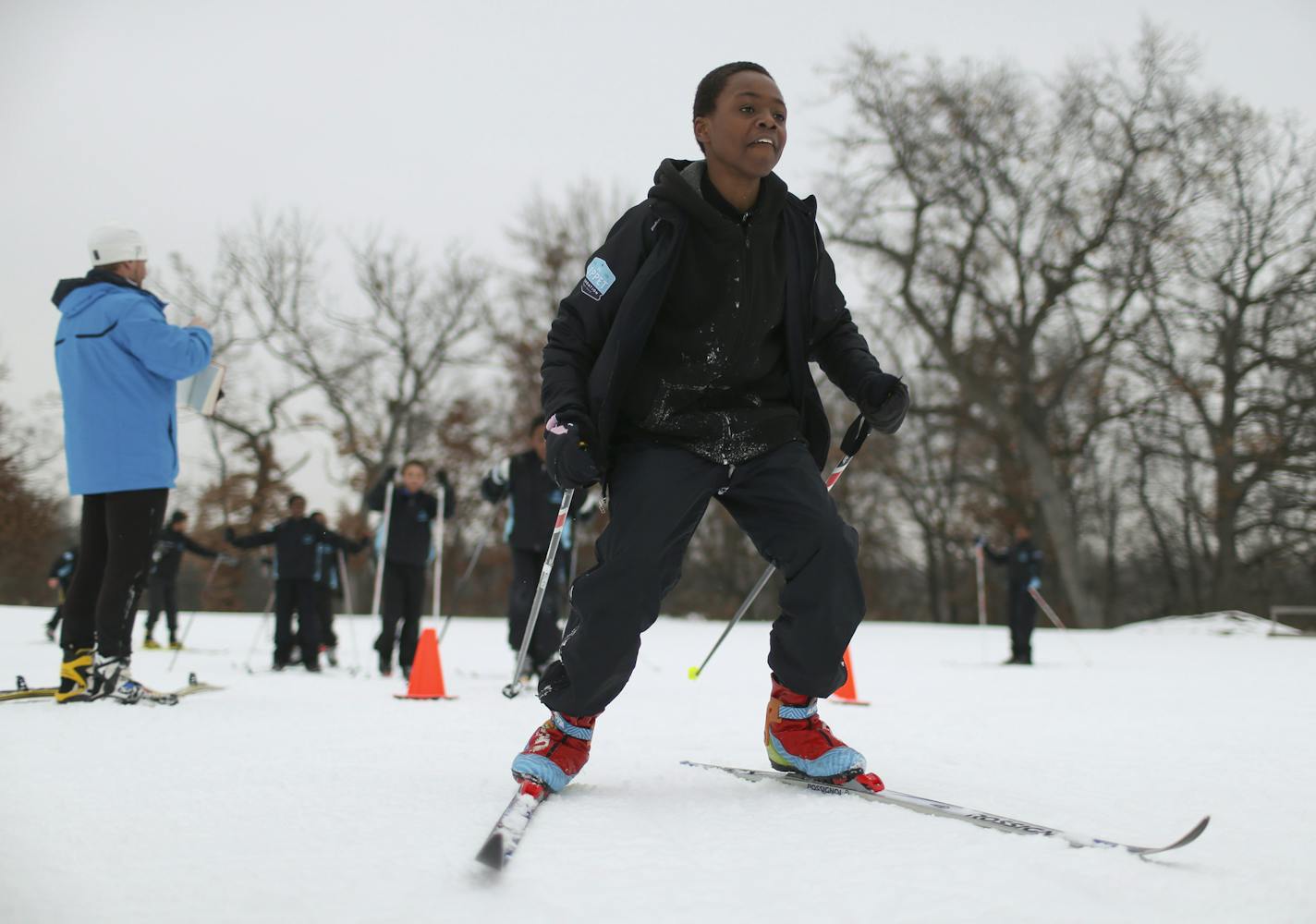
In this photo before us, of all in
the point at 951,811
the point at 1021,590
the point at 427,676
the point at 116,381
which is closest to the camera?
the point at 951,811

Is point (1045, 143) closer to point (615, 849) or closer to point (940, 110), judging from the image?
point (940, 110)

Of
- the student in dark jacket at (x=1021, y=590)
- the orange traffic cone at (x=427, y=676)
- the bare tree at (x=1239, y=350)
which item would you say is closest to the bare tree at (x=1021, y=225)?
the bare tree at (x=1239, y=350)

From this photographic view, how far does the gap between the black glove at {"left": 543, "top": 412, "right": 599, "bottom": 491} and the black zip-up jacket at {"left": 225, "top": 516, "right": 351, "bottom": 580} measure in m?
6.61

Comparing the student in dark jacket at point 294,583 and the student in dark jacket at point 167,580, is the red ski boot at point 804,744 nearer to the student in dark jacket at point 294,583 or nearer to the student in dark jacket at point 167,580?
the student in dark jacket at point 294,583

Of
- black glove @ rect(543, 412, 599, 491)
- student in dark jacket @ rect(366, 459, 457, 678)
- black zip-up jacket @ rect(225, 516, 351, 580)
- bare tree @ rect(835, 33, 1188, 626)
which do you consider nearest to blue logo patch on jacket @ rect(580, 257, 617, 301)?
black glove @ rect(543, 412, 599, 491)

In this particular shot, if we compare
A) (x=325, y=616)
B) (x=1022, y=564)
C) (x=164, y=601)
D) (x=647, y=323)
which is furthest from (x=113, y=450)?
(x=1022, y=564)

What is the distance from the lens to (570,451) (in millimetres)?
2365

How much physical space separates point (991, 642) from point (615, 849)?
13.8 meters

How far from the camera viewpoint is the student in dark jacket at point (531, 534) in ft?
21.8

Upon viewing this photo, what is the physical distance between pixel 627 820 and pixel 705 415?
3.31 feet

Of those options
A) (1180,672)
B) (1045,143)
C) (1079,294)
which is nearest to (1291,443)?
(1079,294)

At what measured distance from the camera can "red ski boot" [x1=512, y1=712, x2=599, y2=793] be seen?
2.36 meters

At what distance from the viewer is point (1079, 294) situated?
69.4 ft

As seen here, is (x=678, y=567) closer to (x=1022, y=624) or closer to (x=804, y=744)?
(x=804, y=744)
